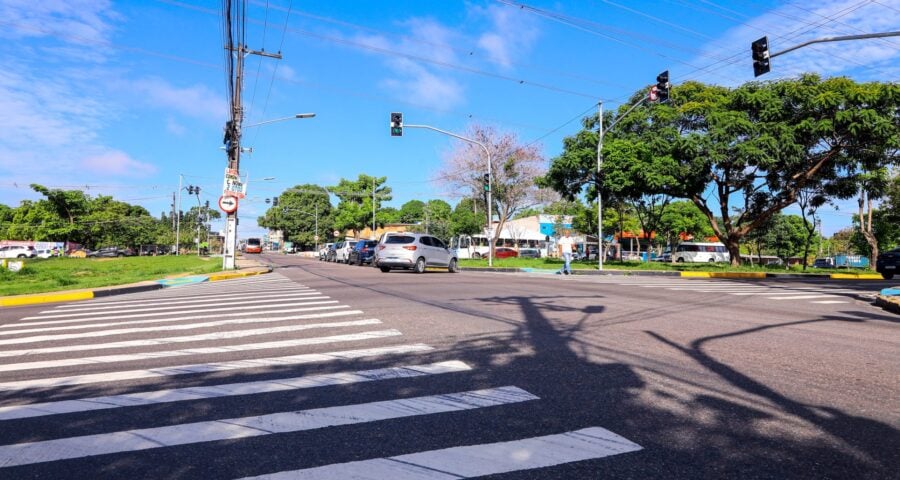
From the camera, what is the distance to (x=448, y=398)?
3.96 m

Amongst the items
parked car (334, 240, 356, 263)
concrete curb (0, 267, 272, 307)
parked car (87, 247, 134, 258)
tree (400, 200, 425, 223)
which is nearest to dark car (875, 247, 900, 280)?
parked car (334, 240, 356, 263)

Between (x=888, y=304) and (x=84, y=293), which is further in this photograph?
(x=84, y=293)

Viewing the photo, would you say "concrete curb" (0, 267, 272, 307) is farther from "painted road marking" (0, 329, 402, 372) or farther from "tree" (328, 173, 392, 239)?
"tree" (328, 173, 392, 239)

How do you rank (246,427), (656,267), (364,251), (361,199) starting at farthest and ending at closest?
(361,199) < (364,251) < (656,267) < (246,427)

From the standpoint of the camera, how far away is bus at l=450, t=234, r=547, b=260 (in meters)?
54.0

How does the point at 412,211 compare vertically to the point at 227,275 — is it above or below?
above

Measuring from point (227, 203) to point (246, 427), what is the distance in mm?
20510

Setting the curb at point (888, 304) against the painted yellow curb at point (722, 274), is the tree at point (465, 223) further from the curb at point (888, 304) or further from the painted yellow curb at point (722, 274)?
the curb at point (888, 304)

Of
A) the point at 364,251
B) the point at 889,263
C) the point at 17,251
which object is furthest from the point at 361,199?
the point at 889,263

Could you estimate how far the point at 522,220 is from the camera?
69.2m

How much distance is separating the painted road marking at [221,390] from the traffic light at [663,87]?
15.1 m

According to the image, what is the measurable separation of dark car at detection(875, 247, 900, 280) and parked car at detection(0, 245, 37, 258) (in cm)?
7057

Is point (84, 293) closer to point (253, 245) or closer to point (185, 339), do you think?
point (185, 339)

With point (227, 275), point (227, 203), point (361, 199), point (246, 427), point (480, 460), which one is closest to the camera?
point (480, 460)
